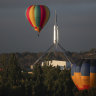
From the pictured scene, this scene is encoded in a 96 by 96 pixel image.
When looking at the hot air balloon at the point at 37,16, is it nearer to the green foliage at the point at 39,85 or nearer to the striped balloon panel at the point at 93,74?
the green foliage at the point at 39,85

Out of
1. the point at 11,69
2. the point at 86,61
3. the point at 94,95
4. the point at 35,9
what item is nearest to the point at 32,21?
the point at 35,9

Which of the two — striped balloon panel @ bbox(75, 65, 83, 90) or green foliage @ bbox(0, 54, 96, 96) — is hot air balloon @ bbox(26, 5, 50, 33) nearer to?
green foliage @ bbox(0, 54, 96, 96)

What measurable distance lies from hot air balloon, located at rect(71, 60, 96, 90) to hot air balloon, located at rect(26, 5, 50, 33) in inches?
748

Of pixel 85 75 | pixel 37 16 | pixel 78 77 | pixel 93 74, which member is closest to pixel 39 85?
pixel 78 77

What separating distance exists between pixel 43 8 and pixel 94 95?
94.0 feet

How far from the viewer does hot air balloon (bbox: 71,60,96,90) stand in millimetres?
61531

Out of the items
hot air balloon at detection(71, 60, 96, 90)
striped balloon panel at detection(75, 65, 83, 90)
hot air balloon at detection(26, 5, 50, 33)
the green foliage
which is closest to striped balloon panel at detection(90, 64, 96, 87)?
hot air balloon at detection(71, 60, 96, 90)

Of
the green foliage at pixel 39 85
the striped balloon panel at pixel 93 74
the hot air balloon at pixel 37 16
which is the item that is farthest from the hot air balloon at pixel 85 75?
the hot air balloon at pixel 37 16

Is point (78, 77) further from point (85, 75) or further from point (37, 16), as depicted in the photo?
point (37, 16)

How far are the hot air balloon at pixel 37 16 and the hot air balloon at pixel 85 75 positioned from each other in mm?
19001

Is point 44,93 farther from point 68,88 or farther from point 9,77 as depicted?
point 9,77

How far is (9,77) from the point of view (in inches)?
2736

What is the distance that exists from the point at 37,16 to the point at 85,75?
68.3ft

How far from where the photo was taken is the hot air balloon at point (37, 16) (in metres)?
79.8
